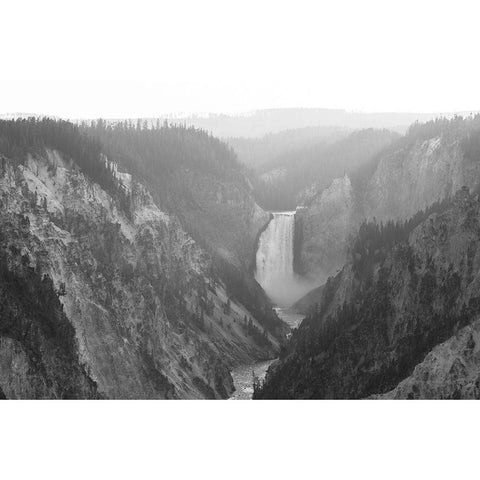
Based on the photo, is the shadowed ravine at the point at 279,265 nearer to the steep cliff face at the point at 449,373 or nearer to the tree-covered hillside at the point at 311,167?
the tree-covered hillside at the point at 311,167

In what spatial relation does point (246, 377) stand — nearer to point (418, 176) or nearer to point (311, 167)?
point (418, 176)

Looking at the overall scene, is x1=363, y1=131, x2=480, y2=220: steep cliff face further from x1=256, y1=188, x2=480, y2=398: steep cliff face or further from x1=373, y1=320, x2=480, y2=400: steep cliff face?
x1=373, y1=320, x2=480, y2=400: steep cliff face

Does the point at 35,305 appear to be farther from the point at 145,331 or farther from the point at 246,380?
the point at 246,380

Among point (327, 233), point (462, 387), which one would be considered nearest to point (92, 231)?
point (462, 387)

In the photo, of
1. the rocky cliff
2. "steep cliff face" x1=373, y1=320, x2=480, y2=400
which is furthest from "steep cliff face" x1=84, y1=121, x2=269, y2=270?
"steep cliff face" x1=373, y1=320, x2=480, y2=400

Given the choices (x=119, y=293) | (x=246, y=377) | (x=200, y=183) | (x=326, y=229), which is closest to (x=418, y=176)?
(x=326, y=229)

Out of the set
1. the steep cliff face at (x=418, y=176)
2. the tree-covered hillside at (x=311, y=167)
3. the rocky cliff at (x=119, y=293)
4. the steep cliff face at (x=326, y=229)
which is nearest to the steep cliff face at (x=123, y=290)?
the rocky cliff at (x=119, y=293)
